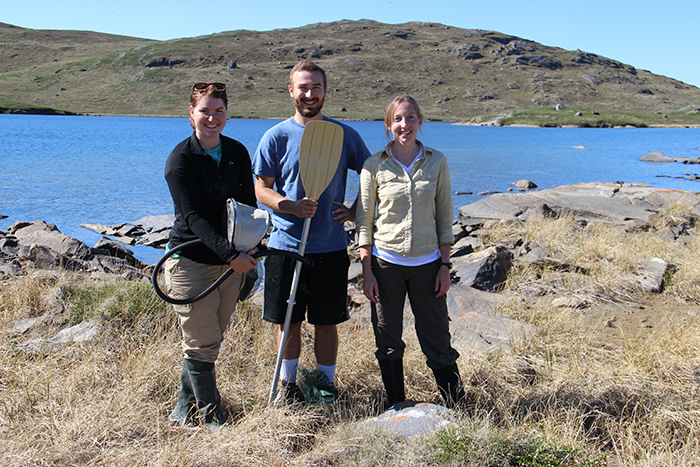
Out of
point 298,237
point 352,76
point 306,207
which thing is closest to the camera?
point 306,207

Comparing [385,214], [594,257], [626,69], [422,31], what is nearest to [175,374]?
[385,214]

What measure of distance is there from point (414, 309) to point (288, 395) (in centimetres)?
100

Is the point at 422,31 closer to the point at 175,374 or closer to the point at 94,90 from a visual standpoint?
the point at 94,90

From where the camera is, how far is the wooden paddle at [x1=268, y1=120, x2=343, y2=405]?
3.14 metres

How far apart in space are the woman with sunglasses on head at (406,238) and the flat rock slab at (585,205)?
8608mm

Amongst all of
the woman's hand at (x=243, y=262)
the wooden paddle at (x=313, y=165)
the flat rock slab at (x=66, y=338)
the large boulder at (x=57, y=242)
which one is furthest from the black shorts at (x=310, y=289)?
the large boulder at (x=57, y=242)

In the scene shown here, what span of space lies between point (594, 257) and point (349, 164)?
16.9 ft

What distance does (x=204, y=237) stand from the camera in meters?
2.71

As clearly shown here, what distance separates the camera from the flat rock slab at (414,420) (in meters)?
2.83

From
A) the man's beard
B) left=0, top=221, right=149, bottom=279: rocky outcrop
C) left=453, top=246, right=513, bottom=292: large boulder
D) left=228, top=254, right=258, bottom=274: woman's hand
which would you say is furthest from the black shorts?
left=453, top=246, right=513, bottom=292: large boulder

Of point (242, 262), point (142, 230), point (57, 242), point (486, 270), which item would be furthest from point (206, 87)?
point (142, 230)

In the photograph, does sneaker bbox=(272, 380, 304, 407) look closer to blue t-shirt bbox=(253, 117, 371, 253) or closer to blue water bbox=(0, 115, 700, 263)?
blue t-shirt bbox=(253, 117, 371, 253)

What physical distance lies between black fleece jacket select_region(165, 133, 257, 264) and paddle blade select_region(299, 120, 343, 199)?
354 millimetres

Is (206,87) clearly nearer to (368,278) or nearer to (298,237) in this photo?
(298,237)
